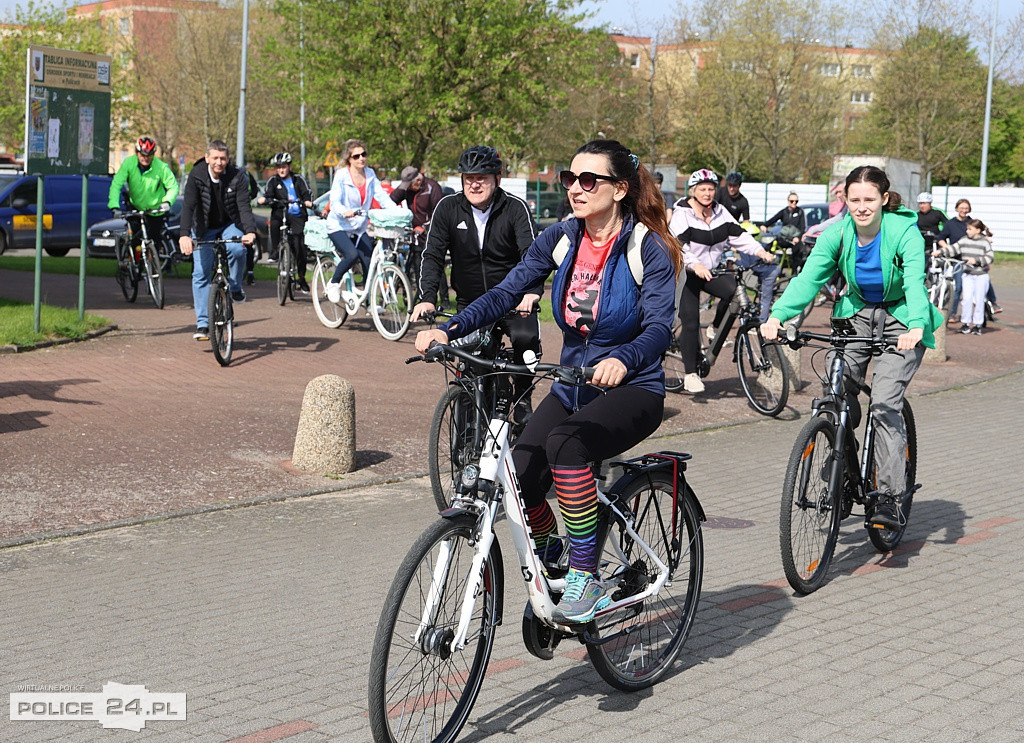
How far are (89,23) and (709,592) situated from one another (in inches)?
2305

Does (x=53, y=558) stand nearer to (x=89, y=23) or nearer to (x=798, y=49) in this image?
(x=798, y=49)

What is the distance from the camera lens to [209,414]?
982 centimetres

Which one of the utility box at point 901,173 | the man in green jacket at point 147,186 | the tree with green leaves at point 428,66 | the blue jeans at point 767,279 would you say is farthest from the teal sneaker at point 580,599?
the utility box at point 901,173

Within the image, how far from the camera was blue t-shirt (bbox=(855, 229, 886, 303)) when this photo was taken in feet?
21.2

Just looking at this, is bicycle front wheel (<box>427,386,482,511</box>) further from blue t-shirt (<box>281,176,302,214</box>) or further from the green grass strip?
blue t-shirt (<box>281,176,302,214</box>)

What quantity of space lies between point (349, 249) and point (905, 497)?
915 centimetres

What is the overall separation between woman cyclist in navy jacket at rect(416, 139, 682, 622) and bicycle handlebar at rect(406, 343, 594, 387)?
0.61 feet

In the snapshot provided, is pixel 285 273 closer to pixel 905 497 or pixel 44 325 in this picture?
pixel 44 325

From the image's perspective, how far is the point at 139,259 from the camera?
16.3 m

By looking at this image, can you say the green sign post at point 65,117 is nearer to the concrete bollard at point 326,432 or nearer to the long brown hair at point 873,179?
the concrete bollard at point 326,432

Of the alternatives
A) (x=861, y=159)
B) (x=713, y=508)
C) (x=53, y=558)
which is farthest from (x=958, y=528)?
(x=861, y=159)

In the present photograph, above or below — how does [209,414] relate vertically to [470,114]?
below

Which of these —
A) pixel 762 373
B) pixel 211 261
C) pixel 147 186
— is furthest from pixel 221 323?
pixel 762 373

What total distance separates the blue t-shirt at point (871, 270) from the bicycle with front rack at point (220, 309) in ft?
22.0
